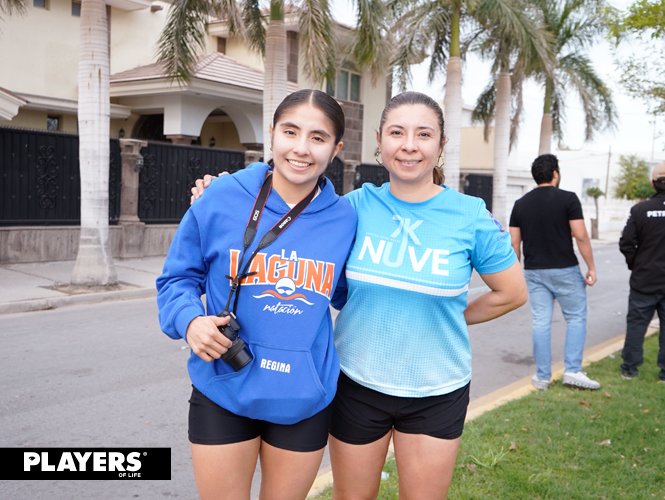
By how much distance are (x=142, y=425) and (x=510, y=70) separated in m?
18.7

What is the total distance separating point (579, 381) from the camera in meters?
5.48

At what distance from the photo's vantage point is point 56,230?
1262 cm

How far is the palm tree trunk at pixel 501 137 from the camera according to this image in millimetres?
19250

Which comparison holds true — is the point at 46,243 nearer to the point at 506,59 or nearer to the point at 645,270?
the point at 645,270

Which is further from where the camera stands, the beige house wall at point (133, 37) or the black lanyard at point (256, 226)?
the beige house wall at point (133, 37)

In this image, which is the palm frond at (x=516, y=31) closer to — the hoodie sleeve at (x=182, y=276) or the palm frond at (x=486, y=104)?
the palm frond at (x=486, y=104)

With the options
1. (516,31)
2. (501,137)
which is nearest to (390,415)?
(516,31)

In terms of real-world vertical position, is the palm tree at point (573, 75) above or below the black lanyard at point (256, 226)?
above

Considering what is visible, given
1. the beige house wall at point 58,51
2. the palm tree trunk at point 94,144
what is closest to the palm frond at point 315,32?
the palm tree trunk at point 94,144

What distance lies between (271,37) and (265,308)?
11224 millimetres

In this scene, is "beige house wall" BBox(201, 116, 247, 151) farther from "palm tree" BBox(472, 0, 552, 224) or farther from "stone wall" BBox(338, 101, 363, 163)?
"palm tree" BBox(472, 0, 552, 224)

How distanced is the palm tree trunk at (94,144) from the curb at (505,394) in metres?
7.11

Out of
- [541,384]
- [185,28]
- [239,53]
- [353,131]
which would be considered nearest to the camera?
[541,384]

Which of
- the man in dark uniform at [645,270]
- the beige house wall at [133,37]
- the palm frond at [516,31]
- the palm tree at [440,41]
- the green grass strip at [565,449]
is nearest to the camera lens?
A: the green grass strip at [565,449]
